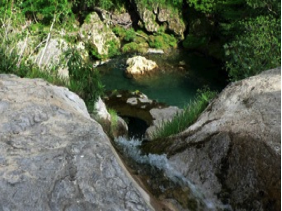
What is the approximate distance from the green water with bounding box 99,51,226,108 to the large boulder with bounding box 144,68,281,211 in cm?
1208

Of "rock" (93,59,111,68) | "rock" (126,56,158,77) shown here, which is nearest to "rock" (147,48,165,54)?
"rock" (93,59,111,68)

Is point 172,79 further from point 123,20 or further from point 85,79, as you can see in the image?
point 85,79

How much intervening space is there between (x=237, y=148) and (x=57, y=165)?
292 cm

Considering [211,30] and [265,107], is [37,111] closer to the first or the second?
[265,107]

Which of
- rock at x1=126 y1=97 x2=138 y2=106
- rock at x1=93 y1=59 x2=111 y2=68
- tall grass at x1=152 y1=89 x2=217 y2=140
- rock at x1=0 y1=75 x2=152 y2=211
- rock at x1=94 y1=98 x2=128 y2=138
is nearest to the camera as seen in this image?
rock at x1=0 y1=75 x2=152 y2=211

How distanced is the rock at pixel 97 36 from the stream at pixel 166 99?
4.36 feet

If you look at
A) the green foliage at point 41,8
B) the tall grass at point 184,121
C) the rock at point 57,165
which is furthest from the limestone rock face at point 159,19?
the rock at point 57,165

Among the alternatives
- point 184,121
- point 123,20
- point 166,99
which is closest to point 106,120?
point 184,121

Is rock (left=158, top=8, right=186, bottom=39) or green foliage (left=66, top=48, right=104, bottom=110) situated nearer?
green foliage (left=66, top=48, right=104, bottom=110)

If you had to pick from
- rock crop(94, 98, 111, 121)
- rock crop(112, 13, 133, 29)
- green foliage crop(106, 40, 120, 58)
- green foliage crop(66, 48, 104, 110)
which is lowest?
green foliage crop(106, 40, 120, 58)

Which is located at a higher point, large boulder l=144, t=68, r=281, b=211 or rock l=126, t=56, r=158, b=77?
large boulder l=144, t=68, r=281, b=211

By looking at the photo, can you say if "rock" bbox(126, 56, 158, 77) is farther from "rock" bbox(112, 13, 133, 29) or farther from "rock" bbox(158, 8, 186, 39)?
"rock" bbox(158, 8, 186, 39)

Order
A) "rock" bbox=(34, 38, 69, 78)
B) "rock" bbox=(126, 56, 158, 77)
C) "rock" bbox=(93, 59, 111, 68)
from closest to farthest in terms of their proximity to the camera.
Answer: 1. "rock" bbox=(34, 38, 69, 78)
2. "rock" bbox=(126, 56, 158, 77)
3. "rock" bbox=(93, 59, 111, 68)

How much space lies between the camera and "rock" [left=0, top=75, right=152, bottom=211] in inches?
162
